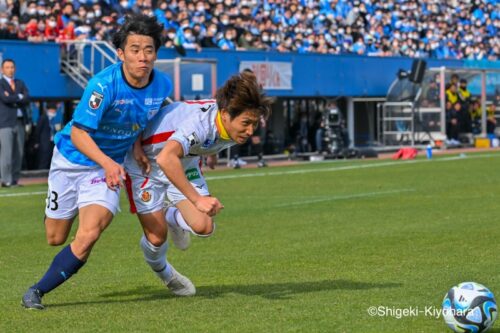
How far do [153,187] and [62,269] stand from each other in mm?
957

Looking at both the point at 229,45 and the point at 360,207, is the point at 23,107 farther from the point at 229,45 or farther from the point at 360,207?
the point at 229,45

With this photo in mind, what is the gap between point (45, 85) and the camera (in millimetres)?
25453

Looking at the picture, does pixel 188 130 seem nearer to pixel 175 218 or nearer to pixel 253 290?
pixel 175 218

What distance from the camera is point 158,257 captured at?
8094 mm

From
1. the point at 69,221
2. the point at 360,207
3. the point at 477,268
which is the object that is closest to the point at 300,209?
the point at 360,207

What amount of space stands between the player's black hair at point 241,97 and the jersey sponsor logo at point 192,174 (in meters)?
0.80

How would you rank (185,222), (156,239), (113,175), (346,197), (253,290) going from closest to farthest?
(113,175) → (156,239) → (185,222) → (253,290) → (346,197)

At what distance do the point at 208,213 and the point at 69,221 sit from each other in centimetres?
131

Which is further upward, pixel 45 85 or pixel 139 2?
pixel 139 2

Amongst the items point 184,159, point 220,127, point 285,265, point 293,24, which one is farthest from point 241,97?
point 293,24

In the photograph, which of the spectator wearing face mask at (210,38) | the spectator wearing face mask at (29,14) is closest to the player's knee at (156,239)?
the spectator wearing face mask at (29,14)

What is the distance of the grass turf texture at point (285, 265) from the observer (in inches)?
280

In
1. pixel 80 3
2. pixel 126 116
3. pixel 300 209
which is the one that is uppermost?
pixel 80 3

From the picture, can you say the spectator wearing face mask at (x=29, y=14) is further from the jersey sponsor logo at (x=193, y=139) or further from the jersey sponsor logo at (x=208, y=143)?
the jersey sponsor logo at (x=193, y=139)
